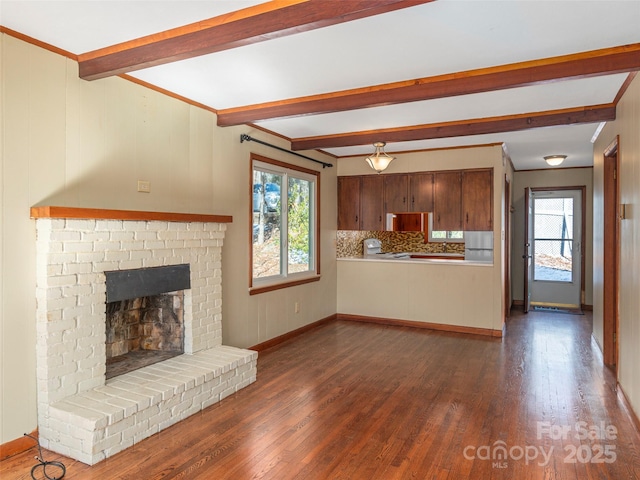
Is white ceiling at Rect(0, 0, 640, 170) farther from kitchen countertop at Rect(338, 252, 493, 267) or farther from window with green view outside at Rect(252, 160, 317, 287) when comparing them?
kitchen countertop at Rect(338, 252, 493, 267)

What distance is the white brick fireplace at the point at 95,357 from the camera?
2627mm

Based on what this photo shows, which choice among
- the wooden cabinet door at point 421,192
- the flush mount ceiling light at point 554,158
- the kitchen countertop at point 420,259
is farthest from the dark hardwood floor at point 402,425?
the flush mount ceiling light at point 554,158

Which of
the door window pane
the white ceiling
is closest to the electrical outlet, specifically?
the white ceiling

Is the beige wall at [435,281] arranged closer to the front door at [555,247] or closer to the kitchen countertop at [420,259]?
the kitchen countertop at [420,259]

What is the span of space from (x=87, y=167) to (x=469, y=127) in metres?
3.59

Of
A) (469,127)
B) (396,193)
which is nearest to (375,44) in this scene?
(469,127)

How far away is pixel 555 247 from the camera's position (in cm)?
775

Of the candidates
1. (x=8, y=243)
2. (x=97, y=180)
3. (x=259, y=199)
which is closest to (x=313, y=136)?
(x=259, y=199)

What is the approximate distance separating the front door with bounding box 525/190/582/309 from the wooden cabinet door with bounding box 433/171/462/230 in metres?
2.30

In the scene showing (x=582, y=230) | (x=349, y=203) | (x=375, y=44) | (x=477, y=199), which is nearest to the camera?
(x=375, y=44)

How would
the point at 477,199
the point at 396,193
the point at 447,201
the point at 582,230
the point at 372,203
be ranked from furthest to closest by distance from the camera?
the point at 582,230 < the point at 372,203 < the point at 396,193 < the point at 447,201 < the point at 477,199

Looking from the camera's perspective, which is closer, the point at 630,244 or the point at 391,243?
the point at 630,244

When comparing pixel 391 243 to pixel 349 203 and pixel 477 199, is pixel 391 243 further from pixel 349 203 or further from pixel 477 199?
pixel 477 199

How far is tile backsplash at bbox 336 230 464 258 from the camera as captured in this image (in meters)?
7.01
